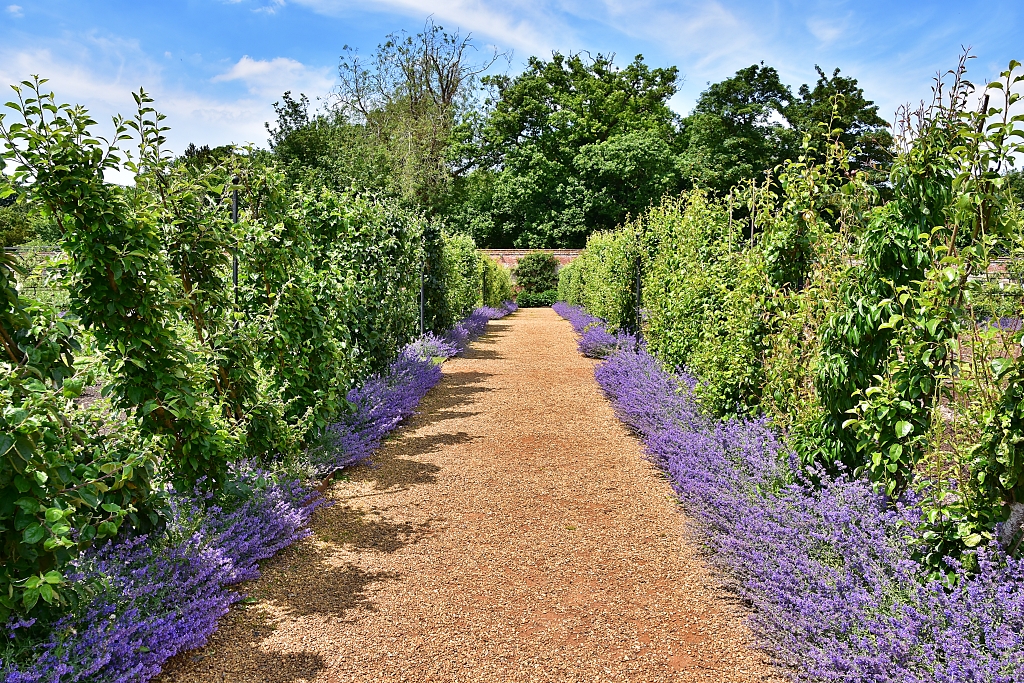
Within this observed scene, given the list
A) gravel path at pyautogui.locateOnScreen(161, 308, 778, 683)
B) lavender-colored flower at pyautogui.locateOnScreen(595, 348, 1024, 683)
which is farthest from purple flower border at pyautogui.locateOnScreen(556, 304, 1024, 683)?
gravel path at pyautogui.locateOnScreen(161, 308, 778, 683)

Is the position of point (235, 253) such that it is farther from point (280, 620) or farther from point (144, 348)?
point (280, 620)

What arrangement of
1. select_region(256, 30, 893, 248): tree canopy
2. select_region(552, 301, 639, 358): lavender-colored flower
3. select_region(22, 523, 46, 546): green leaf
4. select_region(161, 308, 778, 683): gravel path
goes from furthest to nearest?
select_region(256, 30, 893, 248): tree canopy < select_region(552, 301, 639, 358): lavender-colored flower < select_region(161, 308, 778, 683): gravel path < select_region(22, 523, 46, 546): green leaf

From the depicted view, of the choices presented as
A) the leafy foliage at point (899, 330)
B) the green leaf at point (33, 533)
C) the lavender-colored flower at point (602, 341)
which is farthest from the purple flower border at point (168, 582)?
the lavender-colored flower at point (602, 341)

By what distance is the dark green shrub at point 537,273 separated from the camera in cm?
3256

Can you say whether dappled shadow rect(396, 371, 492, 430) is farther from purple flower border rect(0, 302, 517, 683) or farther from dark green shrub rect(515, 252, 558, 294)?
dark green shrub rect(515, 252, 558, 294)

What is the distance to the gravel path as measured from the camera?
2.87m

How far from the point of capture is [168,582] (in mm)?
3025

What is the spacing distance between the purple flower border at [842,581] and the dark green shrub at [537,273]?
2819 centimetres

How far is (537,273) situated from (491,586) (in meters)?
29.5

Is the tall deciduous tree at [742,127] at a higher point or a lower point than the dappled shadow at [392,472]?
higher

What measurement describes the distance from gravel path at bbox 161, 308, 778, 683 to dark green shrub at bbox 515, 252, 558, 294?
86.6 ft

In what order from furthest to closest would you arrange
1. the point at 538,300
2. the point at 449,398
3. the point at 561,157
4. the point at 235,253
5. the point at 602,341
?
the point at 561,157 < the point at 538,300 < the point at 602,341 < the point at 449,398 < the point at 235,253

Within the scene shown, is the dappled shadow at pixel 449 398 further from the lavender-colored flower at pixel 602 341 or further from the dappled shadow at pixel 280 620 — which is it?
the dappled shadow at pixel 280 620

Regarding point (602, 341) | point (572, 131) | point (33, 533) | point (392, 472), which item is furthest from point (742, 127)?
point (33, 533)
